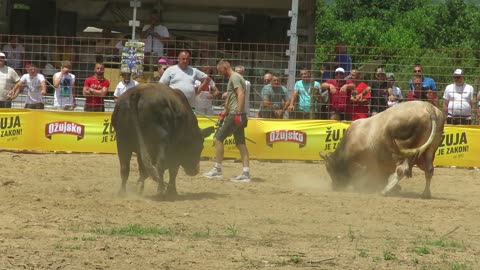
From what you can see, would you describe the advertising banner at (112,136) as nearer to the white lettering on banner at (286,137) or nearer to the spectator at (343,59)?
the white lettering on banner at (286,137)

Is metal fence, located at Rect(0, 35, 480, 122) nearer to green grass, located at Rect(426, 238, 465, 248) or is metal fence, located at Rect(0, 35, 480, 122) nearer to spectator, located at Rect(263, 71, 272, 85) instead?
spectator, located at Rect(263, 71, 272, 85)

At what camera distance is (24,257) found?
27.1ft

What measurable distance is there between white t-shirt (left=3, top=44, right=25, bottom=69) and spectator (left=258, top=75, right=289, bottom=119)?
478 cm

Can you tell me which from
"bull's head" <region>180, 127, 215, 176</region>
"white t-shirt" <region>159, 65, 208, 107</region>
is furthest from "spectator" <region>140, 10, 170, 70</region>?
"bull's head" <region>180, 127, 215, 176</region>

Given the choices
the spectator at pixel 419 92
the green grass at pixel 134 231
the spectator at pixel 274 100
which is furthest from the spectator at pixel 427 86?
the green grass at pixel 134 231

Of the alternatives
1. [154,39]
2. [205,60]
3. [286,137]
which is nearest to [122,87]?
[205,60]

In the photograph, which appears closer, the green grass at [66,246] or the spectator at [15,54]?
the green grass at [66,246]

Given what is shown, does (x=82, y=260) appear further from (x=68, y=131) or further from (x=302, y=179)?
(x=68, y=131)

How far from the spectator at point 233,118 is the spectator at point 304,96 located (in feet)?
11.9

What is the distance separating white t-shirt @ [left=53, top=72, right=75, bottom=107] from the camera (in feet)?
62.7

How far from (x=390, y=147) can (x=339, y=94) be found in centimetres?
481

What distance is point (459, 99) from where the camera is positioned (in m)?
18.7

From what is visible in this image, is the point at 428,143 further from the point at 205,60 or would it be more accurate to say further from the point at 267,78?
the point at 205,60

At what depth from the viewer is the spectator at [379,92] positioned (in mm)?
18875
